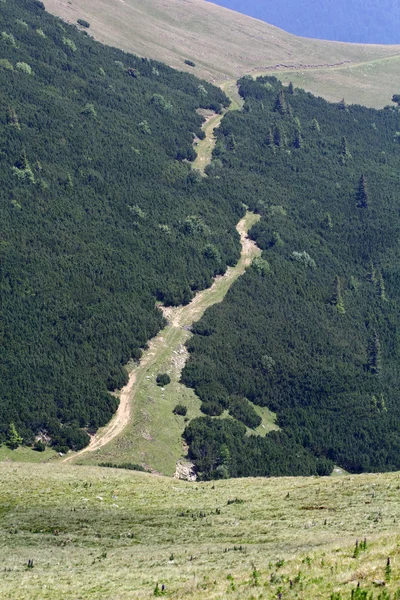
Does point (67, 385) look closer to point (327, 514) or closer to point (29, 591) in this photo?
point (327, 514)

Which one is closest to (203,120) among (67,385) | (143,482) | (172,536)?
(67,385)

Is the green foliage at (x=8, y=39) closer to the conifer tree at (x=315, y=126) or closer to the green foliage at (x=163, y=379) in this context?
the conifer tree at (x=315, y=126)

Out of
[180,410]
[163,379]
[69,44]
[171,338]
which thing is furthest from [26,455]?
[69,44]

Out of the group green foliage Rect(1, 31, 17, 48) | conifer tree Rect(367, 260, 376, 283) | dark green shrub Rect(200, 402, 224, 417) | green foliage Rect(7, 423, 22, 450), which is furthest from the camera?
green foliage Rect(1, 31, 17, 48)

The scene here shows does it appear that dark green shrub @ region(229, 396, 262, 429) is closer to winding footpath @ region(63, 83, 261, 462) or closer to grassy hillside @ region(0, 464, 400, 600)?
winding footpath @ region(63, 83, 261, 462)

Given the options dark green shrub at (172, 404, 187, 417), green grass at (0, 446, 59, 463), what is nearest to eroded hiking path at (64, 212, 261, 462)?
green grass at (0, 446, 59, 463)

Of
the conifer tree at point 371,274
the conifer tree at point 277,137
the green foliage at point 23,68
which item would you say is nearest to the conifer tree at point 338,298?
the conifer tree at point 371,274
